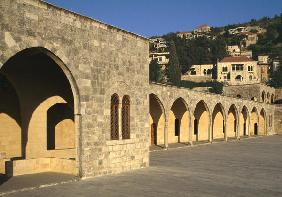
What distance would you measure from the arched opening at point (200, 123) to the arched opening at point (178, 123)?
207 centimetres

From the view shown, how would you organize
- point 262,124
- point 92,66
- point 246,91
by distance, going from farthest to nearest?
point 246,91 → point 262,124 → point 92,66

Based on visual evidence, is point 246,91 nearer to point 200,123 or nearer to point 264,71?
point 200,123

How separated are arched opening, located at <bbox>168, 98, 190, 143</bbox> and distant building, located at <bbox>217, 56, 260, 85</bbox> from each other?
7109 cm

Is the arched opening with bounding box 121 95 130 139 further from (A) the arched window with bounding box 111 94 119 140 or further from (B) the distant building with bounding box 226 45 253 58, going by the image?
(B) the distant building with bounding box 226 45 253 58

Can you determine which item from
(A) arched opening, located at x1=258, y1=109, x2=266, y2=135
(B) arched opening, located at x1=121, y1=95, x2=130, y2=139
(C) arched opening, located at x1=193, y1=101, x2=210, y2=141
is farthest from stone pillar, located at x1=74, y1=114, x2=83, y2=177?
(A) arched opening, located at x1=258, y1=109, x2=266, y2=135

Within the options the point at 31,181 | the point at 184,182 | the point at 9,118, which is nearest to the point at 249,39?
the point at 9,118

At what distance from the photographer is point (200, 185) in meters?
11.1

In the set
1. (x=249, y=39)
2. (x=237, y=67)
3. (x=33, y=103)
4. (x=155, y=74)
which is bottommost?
(x=33, y=103)

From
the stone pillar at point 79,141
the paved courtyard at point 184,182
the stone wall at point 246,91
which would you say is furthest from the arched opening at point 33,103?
the stone wall at point 246,91

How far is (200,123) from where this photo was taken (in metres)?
33.4

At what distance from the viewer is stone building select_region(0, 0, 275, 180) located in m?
10.5

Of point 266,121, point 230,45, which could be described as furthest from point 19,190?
point 230,45

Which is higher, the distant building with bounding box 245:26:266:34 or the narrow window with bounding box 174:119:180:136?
the distant building with bounding box 245:26:266:34

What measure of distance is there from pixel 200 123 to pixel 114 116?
2104cm
